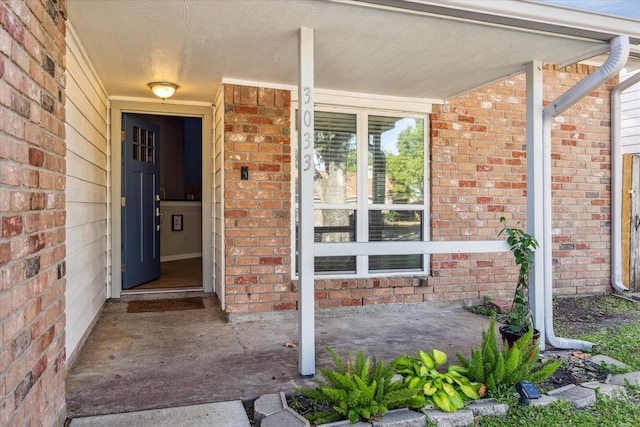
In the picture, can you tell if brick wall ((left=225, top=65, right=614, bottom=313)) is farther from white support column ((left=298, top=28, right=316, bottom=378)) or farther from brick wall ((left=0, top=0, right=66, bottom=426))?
brick wall ((left=0, top=0, right=66, bottom=426))

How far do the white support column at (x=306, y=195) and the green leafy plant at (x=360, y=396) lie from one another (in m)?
0.50

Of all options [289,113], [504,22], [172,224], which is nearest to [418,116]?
[289,113]

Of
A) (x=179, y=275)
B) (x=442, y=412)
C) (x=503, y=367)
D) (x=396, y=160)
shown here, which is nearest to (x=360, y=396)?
(x=442, y=412)

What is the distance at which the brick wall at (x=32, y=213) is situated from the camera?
142cm

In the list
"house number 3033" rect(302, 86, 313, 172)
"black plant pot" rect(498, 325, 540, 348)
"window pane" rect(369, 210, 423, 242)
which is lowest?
"black plant pot" rect(498, 325, 540, 348)

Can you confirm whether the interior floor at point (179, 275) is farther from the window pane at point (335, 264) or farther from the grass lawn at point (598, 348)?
the grass lawn at point (598, 348)

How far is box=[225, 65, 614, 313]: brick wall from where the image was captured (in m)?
4.16

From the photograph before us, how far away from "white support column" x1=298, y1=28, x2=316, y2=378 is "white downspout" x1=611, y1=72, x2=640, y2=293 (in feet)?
14.8

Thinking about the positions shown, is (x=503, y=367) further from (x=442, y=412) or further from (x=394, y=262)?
(x=394, y=262)

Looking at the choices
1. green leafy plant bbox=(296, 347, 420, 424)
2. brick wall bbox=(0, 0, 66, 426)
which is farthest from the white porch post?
brick wall bbox=(0, 0, 66, 426)

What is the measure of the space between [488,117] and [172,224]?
585 cm

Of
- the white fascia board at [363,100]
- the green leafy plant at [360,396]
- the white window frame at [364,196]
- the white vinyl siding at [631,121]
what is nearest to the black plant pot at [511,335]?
the green leafy plant at [360,396]

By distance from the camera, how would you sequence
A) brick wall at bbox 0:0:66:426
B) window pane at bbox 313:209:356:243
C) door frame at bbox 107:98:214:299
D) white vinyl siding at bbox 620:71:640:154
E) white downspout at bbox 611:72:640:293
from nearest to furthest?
brick wall at bbox 0:0:66:426 < window pane at bbox 313:209:356:243 < door frame at bbox 107:98:214:299 < white downspout at bbox 611:72:640:293 < white vinyl siding at bbox 620:71:640:154

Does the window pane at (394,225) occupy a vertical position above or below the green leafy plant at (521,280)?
above
